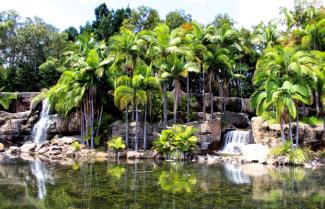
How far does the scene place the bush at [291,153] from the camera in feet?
92.4

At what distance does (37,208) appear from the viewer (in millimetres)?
14836

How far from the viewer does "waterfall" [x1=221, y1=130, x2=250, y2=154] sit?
35062mm

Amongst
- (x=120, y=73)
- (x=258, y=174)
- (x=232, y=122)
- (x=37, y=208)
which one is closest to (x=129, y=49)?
(x=120, y=73)

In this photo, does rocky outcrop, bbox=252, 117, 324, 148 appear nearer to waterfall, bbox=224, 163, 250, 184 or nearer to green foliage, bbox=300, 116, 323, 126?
green foliage, bbox=300, 116, 323, 126

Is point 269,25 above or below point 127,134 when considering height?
above

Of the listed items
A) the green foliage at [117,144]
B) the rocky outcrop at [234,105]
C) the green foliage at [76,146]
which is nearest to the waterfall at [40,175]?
the green foliage at [76,146]

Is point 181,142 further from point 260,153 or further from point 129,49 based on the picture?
point 129,49

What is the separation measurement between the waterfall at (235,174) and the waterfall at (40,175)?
894cm

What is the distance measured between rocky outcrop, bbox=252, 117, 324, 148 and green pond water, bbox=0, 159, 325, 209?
4.73 metres

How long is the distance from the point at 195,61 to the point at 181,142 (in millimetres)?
10274

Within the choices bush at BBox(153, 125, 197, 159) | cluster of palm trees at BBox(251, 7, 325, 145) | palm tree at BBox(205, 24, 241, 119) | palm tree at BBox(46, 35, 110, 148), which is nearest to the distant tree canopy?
palm tree at BBox(46, 35, 110, 148)

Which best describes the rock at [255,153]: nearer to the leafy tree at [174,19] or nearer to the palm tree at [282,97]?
the palm tree at [282,97]

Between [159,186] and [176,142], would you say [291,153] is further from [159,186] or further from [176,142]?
[159,186]

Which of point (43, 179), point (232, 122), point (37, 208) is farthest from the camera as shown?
point (232, 122)
